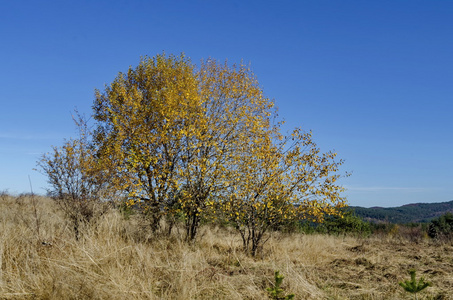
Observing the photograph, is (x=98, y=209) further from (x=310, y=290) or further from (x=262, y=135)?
(x=310, y=290)

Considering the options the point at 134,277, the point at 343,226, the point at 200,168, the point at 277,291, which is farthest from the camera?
the point at 343,226

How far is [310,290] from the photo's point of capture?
5.23m

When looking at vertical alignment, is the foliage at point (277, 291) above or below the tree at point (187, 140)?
below

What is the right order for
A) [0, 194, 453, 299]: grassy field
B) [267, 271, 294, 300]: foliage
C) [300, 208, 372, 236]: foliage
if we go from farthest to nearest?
1. [300, 208, 372, 236]: foliage
2. [267, 271, 294, 300]: foliage
3. [0, 194, 453, 299]: grassy field

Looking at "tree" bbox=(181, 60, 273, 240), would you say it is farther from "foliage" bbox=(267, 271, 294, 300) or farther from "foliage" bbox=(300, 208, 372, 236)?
"foliage" bbox=(300, 208, 372, 236)

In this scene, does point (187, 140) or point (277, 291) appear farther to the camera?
point (187, 140)

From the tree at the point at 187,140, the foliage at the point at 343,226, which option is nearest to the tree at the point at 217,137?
the tree at the point at 187,140

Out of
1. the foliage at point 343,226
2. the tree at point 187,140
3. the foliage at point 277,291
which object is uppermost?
the tree at point 187,140

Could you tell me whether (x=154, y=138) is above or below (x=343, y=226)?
above

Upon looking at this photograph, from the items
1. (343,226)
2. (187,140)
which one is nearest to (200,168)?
(187,140)

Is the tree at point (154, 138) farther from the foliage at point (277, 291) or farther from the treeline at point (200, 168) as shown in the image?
the foliage at point (277, 291)

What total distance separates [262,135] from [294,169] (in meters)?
1.60

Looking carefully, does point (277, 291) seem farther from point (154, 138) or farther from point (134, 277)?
point (154, 138)

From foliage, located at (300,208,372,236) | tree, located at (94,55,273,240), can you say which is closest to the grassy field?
tree, located at (94,55,273,240)
